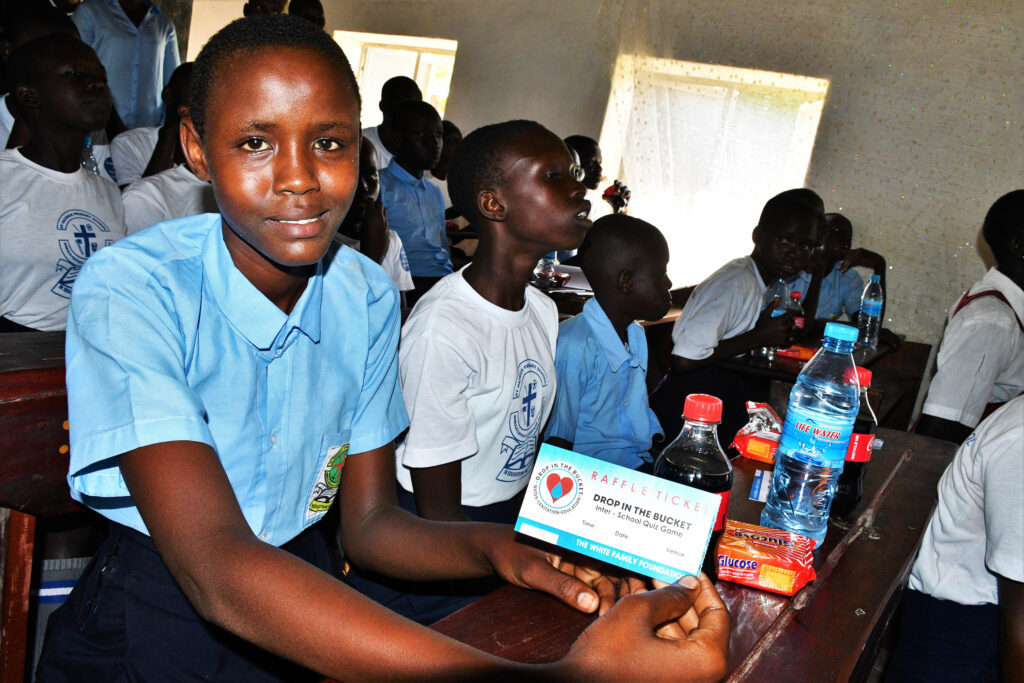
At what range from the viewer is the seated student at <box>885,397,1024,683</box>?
1.35 meters

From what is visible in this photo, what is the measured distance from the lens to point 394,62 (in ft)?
23.7

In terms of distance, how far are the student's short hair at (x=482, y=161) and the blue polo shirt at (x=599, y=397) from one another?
468 millimetres

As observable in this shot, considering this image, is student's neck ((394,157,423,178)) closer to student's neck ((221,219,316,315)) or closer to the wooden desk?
the wooden desk

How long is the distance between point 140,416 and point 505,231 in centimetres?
109

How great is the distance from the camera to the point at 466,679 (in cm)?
69

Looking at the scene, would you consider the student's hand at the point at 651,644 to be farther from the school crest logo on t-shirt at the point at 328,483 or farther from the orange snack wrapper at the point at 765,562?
the school crest logo on t-shirt at the point at 328,483

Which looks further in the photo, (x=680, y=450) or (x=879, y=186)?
(x=879, y=186)

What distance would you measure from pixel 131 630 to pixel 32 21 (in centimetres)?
356

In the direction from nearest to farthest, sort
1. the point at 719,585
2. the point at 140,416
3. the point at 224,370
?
the point at 140,416 → the point at 224,370 → the point at 719,585

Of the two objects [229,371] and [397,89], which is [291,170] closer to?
[229,371]

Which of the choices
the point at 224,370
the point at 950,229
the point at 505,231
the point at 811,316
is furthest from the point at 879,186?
the point at 224,370

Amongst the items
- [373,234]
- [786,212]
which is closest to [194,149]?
[373,234]

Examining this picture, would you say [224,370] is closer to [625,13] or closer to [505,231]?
[505,231]

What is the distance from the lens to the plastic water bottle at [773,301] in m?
3.28
